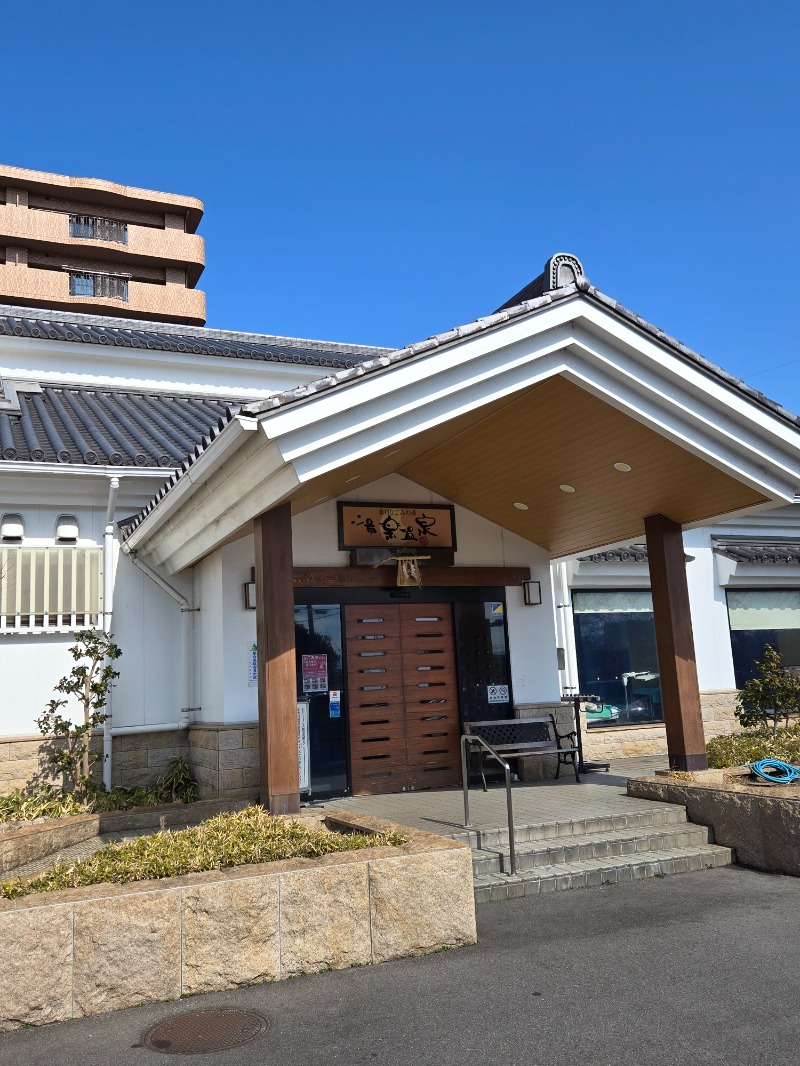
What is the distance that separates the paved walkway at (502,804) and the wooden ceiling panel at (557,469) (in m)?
3.19

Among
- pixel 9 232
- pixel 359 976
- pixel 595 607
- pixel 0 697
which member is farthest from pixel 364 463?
pixel 9 232

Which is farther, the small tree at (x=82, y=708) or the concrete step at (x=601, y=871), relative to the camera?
the small tree at (x=82, y=708)

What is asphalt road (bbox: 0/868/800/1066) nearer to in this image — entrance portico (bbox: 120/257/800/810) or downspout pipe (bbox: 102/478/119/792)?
entrance portico (bbox: 120/257/800/810)

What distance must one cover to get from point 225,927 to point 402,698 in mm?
5951

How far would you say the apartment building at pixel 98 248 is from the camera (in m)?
41.8

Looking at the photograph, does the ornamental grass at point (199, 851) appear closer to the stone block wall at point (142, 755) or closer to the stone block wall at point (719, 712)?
the stone block wall at point (142, 755)

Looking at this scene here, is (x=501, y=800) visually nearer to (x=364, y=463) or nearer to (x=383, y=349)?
(x=364, y=463)

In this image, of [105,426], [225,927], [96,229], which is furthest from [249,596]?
[96,229]

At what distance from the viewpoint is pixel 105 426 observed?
41.4ft

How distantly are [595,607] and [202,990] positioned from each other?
10.8 m

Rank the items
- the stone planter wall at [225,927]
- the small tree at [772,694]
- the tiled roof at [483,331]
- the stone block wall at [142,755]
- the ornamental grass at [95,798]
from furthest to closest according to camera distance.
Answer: the small tree at [772,694], the stone block wall at [142,755], the ornamental grass at [95,798], the tiled roof at [483,331], the stone planter wall at [225,927]

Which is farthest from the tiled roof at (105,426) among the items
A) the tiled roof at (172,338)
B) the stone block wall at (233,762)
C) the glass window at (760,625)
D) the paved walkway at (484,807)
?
the glass window at (760,625)

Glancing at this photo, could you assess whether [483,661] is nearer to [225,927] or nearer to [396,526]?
[396,526]

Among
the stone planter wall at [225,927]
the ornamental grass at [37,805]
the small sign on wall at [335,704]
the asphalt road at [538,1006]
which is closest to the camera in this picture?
the asphalt road at [538,1006]
